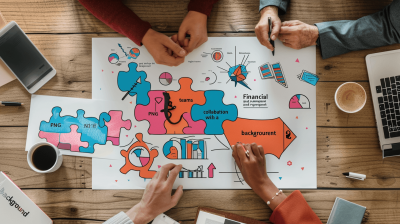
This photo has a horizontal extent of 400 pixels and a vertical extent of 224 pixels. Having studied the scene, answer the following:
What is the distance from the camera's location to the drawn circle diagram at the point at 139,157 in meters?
0.93

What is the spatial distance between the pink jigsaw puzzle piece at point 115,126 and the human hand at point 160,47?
0.87 feet

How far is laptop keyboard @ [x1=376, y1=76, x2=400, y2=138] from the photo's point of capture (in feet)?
2.95

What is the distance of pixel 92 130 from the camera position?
3.06 feet

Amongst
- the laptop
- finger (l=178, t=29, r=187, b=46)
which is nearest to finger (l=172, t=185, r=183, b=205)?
finger (l=178, t=29, r=187, b=46)

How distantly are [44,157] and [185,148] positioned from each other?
509 mm

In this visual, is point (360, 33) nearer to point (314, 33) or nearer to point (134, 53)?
point (314, 33)

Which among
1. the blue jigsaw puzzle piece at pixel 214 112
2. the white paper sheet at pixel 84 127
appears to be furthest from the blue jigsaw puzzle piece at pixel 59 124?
the blue jigsaw puzzle piece at pixel 214 112

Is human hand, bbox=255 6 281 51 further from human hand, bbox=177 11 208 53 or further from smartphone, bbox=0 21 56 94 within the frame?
smartphone, bbox=0 21 56 94

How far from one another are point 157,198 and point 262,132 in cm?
46

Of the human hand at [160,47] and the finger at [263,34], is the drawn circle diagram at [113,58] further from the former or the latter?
the finger at [263,34]

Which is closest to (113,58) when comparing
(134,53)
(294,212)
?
(134,53)

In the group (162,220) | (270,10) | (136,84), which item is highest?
(270,10)

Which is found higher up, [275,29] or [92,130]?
[275,29]

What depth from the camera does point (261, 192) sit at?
889 millimetres
